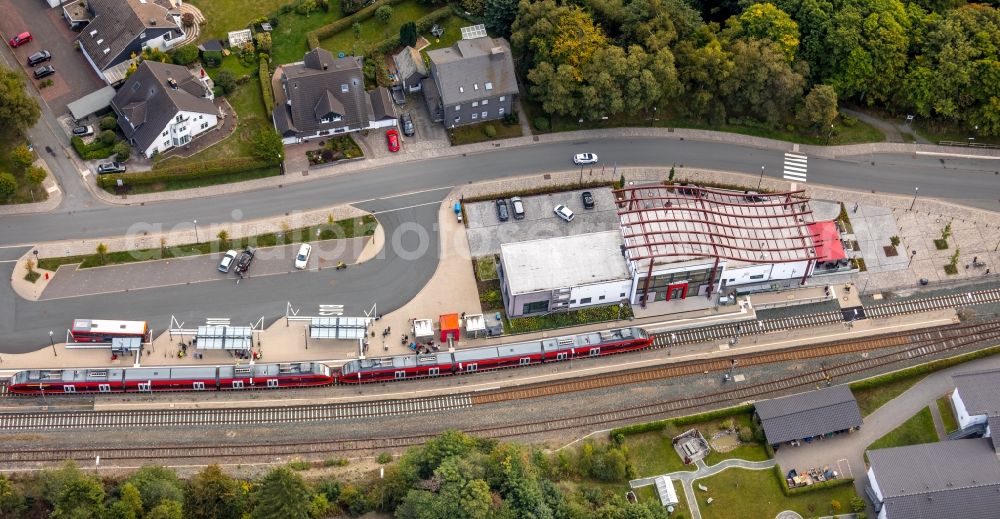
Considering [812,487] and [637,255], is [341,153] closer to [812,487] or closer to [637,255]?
[637,255]

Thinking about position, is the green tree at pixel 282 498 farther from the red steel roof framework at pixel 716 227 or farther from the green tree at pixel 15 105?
the green tree at pixel 15 105

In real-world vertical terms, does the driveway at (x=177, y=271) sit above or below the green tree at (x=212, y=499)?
above

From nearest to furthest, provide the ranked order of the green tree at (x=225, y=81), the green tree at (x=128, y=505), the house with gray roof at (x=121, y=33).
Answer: the green tree at (x=128, y=505), the house with gray roof at (x=121, y=33), the green tree at (x=225, y=81)

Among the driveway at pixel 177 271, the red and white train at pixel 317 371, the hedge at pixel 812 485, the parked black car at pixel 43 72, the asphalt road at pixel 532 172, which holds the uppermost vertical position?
the parked black car at pixel 43 72

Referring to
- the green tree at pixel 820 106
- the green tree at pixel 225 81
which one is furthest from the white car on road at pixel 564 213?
the green tree at pixel 225 81

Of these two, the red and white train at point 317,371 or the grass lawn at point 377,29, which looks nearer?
the red and white train at point 317,371

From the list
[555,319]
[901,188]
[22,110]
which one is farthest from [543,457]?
[22,110]

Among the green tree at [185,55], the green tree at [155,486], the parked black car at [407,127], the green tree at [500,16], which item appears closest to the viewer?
the green tree at [155,486]

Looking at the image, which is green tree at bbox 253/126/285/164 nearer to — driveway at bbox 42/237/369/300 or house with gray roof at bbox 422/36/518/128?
driveway at bbox 42/237/369/300
